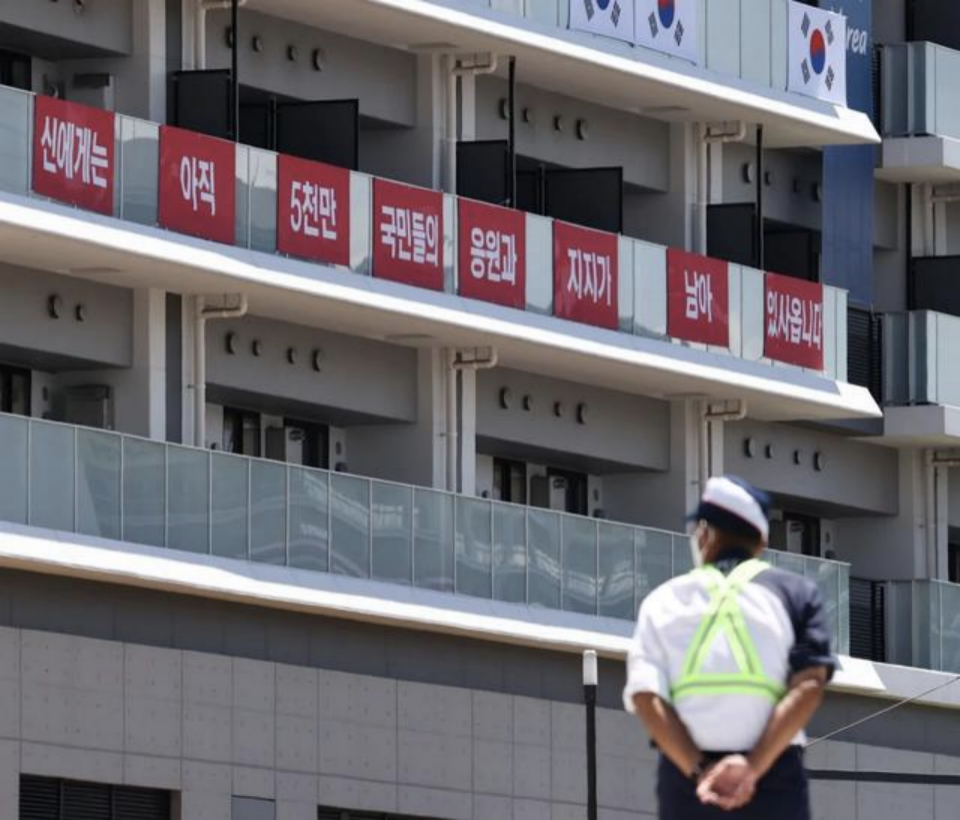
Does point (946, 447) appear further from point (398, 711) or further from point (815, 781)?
point (398, 711)

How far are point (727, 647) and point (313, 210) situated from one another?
27.3 meters

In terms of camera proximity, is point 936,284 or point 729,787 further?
point 936,284

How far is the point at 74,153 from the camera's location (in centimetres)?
3556

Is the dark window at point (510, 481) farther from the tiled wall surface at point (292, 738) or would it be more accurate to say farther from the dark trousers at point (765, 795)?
the dark trousers at point (765, 795)

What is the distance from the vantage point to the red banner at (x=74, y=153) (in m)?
35.1

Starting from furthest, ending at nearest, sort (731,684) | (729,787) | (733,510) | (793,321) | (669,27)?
(793,321), (669,27), (733,510), (731,684), (729,787)

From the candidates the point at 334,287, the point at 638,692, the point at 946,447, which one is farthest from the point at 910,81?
the point at 638,692

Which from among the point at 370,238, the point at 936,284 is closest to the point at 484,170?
the point at 370,238

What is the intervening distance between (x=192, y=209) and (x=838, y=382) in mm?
13235

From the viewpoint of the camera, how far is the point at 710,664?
1236cm

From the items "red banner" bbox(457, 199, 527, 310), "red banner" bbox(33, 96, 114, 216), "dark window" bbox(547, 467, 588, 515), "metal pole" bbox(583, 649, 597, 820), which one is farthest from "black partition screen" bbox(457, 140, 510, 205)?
"red banner" bbox(33, 96, 114, 216)

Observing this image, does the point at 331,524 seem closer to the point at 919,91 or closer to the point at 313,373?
the point at 313,373

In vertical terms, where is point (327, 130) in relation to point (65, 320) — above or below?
above

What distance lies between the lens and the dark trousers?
12.2m
